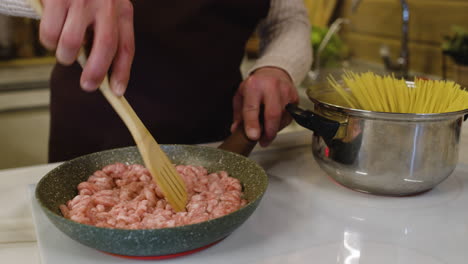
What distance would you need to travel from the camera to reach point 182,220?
562mm

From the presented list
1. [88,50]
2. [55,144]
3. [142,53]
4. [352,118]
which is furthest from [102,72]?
[55,144]

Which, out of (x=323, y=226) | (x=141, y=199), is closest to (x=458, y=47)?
(x=323, y=226)

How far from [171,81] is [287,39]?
261 millimetres

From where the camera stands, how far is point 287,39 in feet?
3.44

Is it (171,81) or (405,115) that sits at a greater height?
(405,115)

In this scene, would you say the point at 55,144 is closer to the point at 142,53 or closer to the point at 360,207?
the point at 142,53

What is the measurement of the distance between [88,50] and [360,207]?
0.41m

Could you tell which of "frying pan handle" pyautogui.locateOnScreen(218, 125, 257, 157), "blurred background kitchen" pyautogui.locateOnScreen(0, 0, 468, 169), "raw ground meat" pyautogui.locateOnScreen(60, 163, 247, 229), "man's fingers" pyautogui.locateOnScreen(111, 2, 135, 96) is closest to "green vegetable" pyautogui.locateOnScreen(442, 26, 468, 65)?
"blurred background kitchen" pyautogui.locateOnScreen(0, 0, 468, 169)

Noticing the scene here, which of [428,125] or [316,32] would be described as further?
[316,32]

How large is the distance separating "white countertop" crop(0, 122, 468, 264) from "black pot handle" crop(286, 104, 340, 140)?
0.10 m

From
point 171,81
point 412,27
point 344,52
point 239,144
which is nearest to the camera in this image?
point 239,144

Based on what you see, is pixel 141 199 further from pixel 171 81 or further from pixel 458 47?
pixel 458 47

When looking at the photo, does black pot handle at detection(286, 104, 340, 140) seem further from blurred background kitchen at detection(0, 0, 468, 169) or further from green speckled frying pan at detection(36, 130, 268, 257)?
blurred background kitchen at detection(0, 0, 468, 169)

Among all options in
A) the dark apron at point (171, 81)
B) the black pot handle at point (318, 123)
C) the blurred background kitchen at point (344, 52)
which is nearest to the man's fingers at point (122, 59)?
the black pot handle at point (318, 123)
